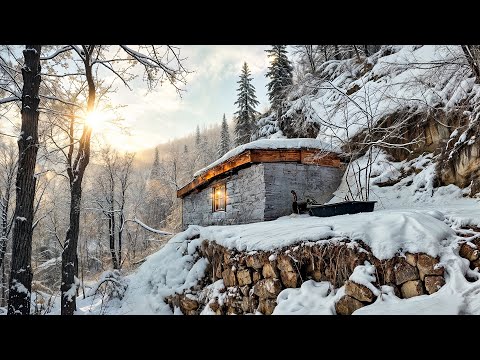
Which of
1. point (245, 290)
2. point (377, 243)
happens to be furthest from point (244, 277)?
point (377, 243)

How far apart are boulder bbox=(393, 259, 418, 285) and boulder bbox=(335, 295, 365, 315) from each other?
557 millimetres

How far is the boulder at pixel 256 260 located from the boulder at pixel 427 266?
2.28 m

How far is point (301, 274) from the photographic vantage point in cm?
435

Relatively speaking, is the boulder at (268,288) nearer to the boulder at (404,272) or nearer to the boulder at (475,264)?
the boulder at (404,272)

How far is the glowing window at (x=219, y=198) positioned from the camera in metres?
9.96

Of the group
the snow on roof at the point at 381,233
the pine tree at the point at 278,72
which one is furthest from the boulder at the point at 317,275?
the pine tree at the point at 278,72

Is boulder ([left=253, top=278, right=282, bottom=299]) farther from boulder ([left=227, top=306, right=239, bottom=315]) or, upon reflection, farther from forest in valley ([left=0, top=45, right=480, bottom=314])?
forest in valley ([left=0, top=45, right=480, bottom=314])

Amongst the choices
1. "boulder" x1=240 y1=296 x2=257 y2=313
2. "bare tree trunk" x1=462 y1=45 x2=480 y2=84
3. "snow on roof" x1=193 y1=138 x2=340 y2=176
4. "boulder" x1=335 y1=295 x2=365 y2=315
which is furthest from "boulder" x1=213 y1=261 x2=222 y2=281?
"bare tree trunk" x1=462 y1=45 x2=480 y2=84

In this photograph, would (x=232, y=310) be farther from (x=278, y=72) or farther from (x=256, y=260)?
(x=278, y=72)
